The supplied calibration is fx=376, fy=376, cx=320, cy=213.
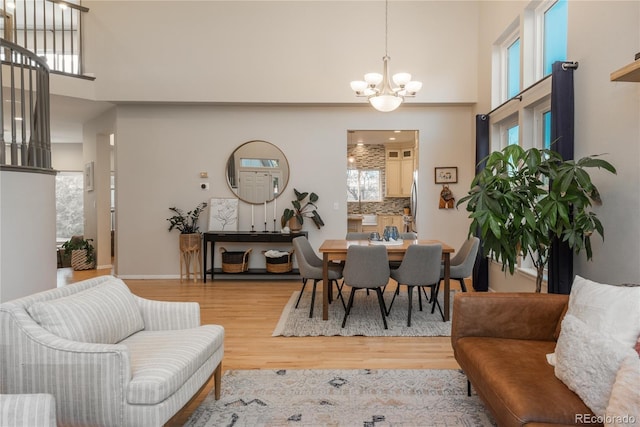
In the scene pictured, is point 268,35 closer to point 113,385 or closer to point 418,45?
point 418,45

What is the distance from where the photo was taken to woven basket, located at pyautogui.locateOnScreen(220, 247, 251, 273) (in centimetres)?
578

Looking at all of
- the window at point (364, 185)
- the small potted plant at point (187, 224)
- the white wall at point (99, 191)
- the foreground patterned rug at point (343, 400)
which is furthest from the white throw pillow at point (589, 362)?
the window at point (364, 185)

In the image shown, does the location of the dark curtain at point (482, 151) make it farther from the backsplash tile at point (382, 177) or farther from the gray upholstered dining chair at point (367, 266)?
the backsplash tile at point (382, 177)

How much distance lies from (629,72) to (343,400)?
8.16 ft

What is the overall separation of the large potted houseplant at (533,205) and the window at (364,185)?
23.7ft

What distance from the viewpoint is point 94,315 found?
192 cm

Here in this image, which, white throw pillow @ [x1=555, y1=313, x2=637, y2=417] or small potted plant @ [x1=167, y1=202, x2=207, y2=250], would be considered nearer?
white throw pillow @ [x1=555, y1=313, x2=637, y2=417]

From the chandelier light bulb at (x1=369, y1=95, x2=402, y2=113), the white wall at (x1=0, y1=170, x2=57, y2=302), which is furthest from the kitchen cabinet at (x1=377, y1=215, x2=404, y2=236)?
the white wall at (x1=0, y1=170, x2=57, y2=302)

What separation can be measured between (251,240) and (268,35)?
3.13m

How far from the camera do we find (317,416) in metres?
2.14

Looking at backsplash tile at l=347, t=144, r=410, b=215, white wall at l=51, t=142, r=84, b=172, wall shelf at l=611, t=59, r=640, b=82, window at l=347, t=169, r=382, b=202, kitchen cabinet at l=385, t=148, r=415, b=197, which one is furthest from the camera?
window at l=347, t=169, r=382, b=202

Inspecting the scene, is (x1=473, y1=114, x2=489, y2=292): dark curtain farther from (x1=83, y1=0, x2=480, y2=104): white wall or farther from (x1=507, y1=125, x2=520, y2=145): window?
(x1=83, y1=0, x2=480, y2=104): white wall

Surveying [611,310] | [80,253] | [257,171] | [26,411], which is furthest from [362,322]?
[80,253]

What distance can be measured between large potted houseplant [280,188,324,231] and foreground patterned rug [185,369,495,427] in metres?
3.27
